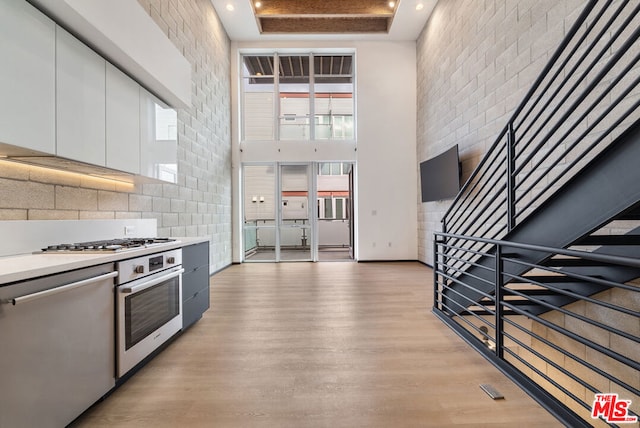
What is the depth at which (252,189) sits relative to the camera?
6887 millimetres

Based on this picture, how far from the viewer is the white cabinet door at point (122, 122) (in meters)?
2.21

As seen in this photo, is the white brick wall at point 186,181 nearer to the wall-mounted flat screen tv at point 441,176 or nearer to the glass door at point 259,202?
the glass door at point 259,202

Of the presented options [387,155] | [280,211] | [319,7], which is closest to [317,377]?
[280,211]

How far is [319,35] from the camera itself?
251 inches

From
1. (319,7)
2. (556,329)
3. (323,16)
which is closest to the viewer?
(556,329)

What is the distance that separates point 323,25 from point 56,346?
7.06 metres

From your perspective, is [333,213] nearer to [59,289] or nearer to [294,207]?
[294,207]

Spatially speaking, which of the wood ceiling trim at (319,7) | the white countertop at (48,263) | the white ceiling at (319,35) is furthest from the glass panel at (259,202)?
the white countertop at (48,263)

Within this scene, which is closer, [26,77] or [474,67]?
[26,77]

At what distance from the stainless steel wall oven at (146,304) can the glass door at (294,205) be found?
426 centimetres

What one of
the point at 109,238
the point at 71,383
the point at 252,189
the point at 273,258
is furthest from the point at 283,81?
the point at 71,383

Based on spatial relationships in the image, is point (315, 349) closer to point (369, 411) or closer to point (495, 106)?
point (369, 411)

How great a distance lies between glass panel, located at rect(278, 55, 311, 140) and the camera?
271 inches

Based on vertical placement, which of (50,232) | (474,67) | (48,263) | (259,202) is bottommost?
(48,263)
